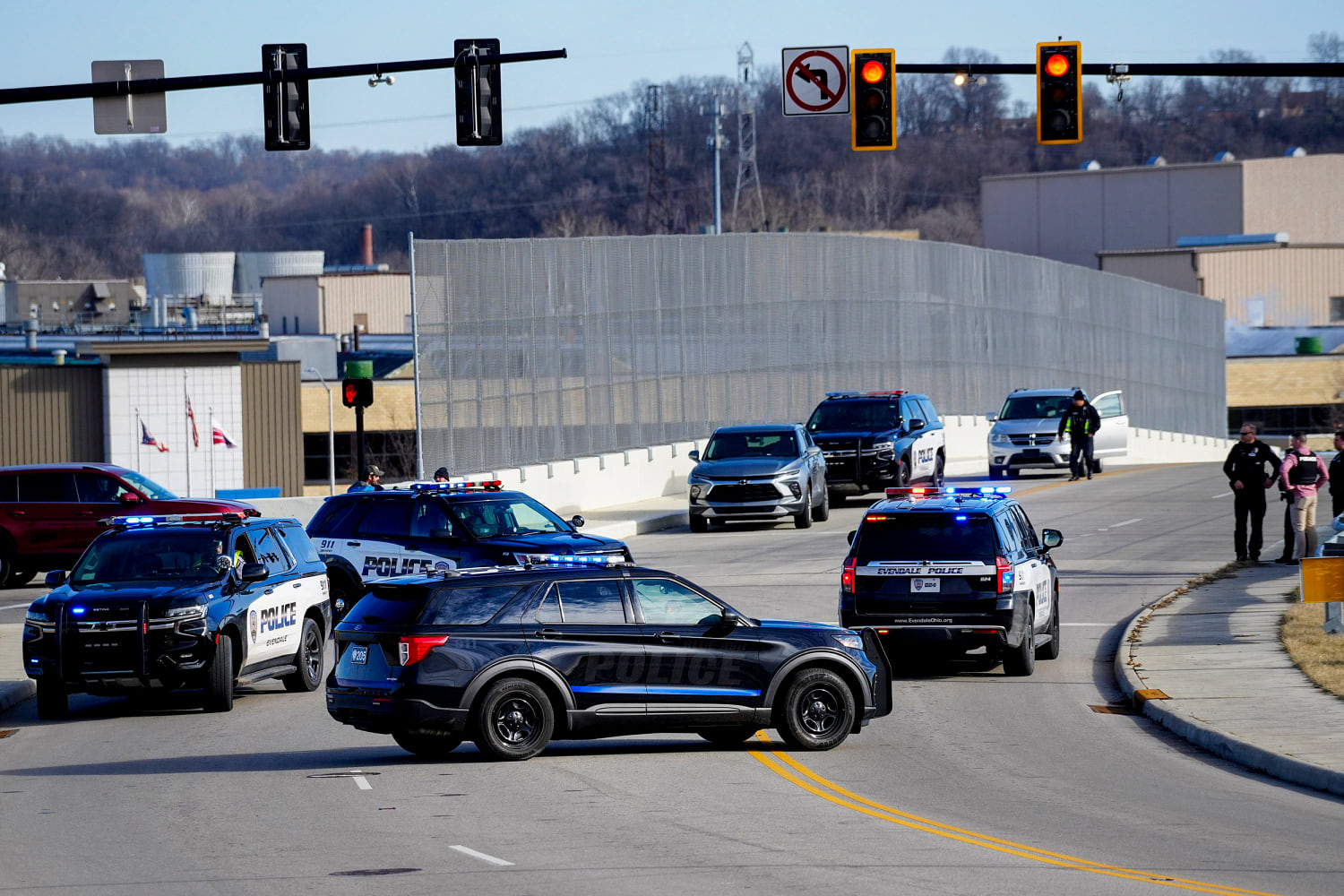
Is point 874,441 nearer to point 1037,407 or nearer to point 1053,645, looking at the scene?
point 1037,407

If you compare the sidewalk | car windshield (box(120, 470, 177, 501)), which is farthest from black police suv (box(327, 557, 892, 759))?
car windshield (box(120, 470, 177, 501))

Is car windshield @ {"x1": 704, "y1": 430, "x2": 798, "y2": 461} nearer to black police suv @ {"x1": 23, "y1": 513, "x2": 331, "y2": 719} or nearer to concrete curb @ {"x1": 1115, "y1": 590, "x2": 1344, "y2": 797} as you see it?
concrete curb @ {"x1": 1115, "y1": 590, "x2": 1344, "y2": 797}

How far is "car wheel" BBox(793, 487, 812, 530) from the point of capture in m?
33.8

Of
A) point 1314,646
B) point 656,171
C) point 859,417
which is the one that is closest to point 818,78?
point 1314,646

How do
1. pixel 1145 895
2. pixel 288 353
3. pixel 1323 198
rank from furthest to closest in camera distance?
pixel 1323 198
pixel 288 353
pixel 1145 895

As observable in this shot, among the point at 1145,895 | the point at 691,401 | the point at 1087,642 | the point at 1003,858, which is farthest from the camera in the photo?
the point at 691,401

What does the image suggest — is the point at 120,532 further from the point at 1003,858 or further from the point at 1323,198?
the point at 1323,198

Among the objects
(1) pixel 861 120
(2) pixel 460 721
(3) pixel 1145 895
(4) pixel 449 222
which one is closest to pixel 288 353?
(1) pixel 861 120

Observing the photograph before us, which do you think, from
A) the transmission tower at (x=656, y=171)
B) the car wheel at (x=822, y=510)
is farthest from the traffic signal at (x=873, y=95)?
the transmission tower at (x=656, y=171)

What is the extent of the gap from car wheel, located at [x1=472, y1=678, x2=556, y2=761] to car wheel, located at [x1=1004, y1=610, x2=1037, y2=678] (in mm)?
5935

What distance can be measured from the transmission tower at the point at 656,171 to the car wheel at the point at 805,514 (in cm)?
6781

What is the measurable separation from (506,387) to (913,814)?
86.9ft

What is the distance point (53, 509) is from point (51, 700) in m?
13.2

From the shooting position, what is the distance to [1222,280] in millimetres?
93562
